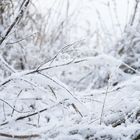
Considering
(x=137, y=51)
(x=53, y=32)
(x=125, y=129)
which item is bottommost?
(x=125, y=129)

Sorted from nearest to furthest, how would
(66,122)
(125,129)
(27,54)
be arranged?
(125,129) → (66,122) → (27,54)

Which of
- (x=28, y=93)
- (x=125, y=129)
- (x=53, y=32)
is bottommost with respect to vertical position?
(x=125, y=129)

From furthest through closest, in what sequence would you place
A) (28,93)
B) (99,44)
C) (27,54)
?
(99,44) → (27,54) → (28,93)

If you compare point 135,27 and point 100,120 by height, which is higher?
point 135,27

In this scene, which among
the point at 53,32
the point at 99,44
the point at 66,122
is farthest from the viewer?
the point at 99,44

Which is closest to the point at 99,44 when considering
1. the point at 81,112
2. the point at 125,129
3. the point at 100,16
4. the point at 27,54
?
the point at 100,16

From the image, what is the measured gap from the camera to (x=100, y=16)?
3299mm

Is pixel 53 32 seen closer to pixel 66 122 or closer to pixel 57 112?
pixel 57 112

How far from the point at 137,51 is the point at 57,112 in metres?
1.11

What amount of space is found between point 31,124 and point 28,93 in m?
0.23

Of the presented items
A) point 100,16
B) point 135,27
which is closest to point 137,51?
point 135,27

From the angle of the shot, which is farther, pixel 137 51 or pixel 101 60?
pixel 137 51

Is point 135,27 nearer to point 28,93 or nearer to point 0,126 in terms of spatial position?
point 28,93

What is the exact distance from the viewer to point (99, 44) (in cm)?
365
